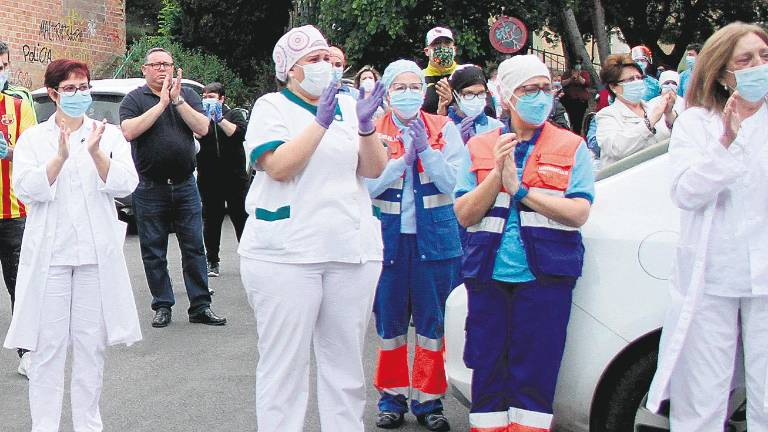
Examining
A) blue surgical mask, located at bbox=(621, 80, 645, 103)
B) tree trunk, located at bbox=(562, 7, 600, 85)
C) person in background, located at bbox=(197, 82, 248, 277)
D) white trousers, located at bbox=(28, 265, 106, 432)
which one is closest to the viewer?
white trousers, located at bbox=(28, 265, 106, 432)

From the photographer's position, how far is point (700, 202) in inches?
149

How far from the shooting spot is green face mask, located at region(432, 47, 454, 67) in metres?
8.75

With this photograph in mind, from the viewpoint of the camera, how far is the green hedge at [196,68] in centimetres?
2178

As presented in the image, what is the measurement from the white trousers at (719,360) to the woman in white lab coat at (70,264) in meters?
2.70

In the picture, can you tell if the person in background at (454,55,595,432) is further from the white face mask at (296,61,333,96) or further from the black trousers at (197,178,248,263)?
the black trousers at (197,178,248,263)

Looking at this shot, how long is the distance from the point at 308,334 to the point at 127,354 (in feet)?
10.3

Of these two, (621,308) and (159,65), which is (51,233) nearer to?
(621,308)

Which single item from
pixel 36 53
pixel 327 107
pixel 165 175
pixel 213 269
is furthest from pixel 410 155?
pixel 36 53

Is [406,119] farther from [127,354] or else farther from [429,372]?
[127,354]

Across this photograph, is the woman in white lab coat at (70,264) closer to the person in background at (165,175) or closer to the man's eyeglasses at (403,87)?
the man's eyeglasses at (403,87)

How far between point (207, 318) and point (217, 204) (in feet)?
7.64

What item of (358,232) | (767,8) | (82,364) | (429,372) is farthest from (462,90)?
(767,8)

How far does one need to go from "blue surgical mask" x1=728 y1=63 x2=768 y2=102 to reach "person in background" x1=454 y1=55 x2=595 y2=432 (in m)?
0.73

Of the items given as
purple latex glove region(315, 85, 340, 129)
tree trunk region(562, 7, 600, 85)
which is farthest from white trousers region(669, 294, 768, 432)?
tree trunk region(562, 7, 600, 85)
